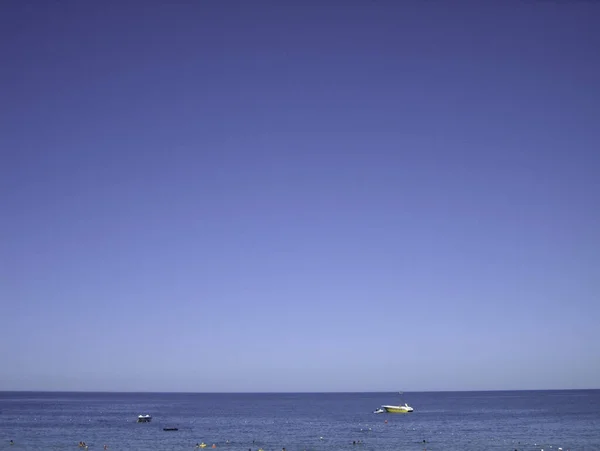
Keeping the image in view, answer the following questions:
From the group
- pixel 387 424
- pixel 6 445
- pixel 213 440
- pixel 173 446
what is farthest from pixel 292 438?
pixel 6 445

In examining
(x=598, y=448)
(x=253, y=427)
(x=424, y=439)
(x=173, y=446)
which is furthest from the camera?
(x=253, y=427)

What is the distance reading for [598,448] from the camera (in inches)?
3260

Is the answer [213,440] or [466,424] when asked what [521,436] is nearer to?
[466,424]

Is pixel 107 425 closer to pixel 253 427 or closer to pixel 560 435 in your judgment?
pixel 253 427

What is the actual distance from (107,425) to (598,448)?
9056 centimetres

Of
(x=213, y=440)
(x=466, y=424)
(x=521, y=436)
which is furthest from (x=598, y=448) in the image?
(x=213, y=440)

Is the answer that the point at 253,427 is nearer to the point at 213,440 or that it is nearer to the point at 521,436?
the point at 213,440

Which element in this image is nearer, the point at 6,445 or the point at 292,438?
the point at 6,445

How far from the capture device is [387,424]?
125 meters

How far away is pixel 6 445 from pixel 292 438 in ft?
139

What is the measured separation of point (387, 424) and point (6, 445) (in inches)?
2792

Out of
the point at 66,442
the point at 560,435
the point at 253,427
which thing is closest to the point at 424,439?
the point at 560,435

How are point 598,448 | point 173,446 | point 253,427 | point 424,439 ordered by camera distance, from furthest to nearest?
point 253,427
point 424,439
point 173,446
point 598,448

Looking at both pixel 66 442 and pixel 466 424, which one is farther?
pixel 466 424
